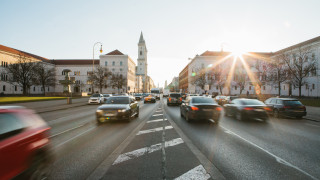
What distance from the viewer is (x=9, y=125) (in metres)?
2.64

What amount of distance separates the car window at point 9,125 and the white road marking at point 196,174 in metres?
2.74

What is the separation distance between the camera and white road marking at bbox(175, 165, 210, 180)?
3375mm

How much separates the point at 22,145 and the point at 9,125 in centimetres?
Answer: 35

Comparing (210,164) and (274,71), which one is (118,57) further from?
(210,164)

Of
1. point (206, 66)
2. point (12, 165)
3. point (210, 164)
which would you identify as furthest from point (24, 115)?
point (206, 66)

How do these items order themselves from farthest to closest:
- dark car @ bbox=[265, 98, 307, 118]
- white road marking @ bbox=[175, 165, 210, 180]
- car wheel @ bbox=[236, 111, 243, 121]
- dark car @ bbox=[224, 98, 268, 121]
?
dark car @ bbox=[265, 98, 307, 118] < car wheel @ bbox=[236, 111, 243, 121] < dark car @ bbox=[224, 98, 268, 121] < white road marking @ bbox=[175, 165, 210, 180]

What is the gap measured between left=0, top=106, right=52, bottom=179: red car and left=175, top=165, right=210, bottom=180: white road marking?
2.40 m

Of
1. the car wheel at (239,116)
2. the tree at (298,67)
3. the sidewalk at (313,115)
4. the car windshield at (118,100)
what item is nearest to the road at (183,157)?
the car windshield at (118,100)

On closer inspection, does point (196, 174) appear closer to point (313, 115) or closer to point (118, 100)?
Result: point (118, 100)

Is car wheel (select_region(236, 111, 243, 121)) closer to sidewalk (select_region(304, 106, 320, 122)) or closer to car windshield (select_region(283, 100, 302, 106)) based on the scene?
car windshield (select_region(283, 100, 302, 106))

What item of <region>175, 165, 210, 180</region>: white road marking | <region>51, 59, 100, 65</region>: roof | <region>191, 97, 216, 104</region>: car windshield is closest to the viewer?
<region>175, 165, 210, 180</region>: white road marking

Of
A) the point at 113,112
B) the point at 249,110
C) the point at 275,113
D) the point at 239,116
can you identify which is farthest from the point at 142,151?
the point at 275,113

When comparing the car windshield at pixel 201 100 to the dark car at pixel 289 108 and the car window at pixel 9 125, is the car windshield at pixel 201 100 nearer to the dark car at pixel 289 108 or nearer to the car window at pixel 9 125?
the dark car at pixel 289 108

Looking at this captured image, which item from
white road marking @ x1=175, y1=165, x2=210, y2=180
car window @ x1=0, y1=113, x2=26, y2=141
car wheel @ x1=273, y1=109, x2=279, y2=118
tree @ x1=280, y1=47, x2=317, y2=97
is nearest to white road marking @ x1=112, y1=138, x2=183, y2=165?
white road marking @ x1=175, y1=165, x2=210, y2=180
